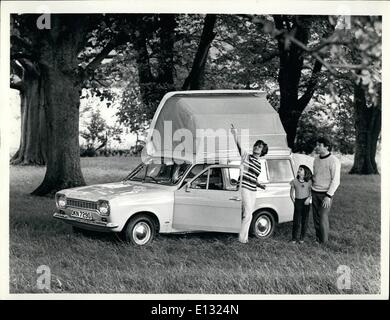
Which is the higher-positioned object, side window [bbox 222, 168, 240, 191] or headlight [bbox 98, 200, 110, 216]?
side window [bbox 222, 168, 240, 191]

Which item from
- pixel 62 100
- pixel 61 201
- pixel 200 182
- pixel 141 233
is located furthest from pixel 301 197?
pixel 62 100

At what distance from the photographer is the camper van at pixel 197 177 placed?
7445mm

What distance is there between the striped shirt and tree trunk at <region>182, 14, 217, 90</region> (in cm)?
122

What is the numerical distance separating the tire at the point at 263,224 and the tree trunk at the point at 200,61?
1.99 metres

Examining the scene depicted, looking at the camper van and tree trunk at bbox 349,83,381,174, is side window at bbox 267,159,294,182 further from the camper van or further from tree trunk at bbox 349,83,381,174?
tree trunk at bbox 349,83,381,174

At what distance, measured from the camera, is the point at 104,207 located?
7270 mm

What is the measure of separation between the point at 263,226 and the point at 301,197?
673 millimetres

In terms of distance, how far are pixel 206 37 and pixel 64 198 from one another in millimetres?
2982

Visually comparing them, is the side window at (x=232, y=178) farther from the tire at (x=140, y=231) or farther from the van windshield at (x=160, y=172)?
the tire at (x=140, y=231)

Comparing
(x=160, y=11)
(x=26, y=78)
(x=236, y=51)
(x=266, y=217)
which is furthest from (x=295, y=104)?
(x=26, y=78)

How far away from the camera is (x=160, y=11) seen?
7613 millimetres

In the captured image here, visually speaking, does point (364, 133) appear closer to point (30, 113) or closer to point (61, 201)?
point (61, 201)

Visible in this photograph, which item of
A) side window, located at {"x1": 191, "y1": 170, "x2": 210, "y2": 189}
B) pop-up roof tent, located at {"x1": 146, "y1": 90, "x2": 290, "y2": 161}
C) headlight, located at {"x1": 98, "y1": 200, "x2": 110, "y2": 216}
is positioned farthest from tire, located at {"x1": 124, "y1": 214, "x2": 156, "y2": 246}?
pop-up roof tent, located at {"x1": 146, "y1": 90, "x2": 290, "y2": 161}

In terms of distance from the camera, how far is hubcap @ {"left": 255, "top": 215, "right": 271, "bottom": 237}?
25.3 ft
